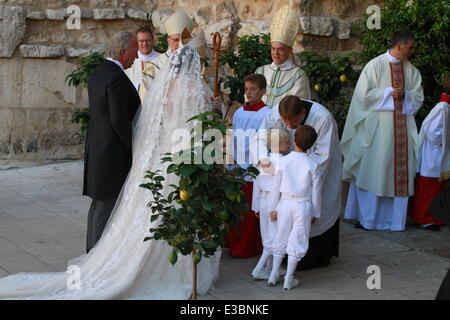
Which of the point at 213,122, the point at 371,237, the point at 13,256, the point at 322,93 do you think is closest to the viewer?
the point at 213,122

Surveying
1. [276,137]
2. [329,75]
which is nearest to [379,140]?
[329,75]

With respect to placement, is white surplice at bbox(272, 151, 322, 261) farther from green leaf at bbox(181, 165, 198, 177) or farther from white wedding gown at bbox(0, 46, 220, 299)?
green leaf at bbox(181, 165, 198, 177)

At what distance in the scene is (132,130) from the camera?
664cm

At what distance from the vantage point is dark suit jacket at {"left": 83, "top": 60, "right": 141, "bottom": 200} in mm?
6523

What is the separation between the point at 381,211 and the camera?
328 inches

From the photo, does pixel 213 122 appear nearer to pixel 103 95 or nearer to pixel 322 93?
pixel 103 95

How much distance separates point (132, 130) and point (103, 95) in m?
0.34

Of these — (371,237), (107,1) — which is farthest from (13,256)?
(107,1)

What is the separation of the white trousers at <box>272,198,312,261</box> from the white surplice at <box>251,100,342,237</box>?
1.48 feet

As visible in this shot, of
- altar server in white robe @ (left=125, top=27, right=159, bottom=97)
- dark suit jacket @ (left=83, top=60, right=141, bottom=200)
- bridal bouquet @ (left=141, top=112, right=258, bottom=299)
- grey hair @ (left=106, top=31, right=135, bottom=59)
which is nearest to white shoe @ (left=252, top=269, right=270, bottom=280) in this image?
bridal bouquet @ (left=141, top=112, right=258, bottom=299)

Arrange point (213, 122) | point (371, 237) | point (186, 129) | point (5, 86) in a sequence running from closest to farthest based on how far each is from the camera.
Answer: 1. point (213, 122)
2. point (186, 129)
3. point (371, 237)
4. point (5, 86)

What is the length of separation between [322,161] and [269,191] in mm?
554

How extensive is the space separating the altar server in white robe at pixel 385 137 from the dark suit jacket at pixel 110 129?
254cm

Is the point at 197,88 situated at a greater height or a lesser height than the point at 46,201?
greater
